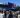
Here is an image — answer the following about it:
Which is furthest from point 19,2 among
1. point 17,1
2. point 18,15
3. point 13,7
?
point 18,15

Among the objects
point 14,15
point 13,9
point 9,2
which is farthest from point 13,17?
point 9,2

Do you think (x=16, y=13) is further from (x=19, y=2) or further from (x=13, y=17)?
(x=19, y=2)

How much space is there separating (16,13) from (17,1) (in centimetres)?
23

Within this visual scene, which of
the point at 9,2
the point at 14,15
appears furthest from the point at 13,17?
the point at 9,2

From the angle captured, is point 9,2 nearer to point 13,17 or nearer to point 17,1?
point 17,1

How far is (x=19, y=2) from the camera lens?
0.88m

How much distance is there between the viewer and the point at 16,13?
87cm

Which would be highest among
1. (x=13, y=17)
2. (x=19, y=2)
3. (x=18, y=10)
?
(x=19, y=2)

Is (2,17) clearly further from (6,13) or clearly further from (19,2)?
(19,2)

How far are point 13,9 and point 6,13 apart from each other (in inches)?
6.1

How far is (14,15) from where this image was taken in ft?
Answer: 2.85

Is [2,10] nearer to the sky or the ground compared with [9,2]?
nearer to the ground

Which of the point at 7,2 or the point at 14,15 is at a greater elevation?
the point at 7,2

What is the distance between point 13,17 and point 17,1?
1.05 ft
